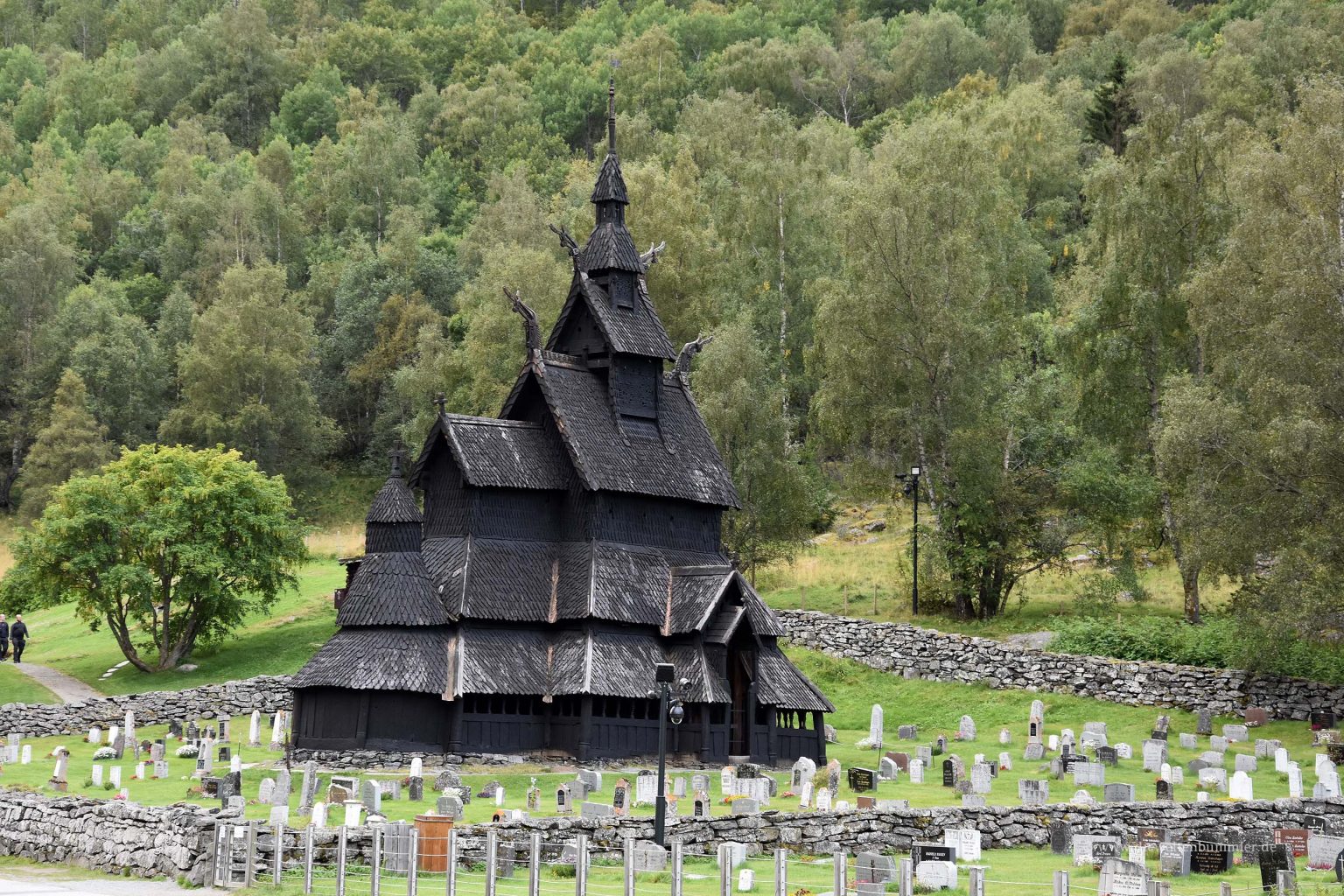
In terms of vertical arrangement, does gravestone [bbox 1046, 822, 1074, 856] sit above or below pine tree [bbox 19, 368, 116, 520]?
below

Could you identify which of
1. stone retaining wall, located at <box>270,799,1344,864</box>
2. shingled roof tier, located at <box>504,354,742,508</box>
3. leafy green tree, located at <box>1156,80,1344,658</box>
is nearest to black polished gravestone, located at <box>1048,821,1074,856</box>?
stone retaining wall, located at <box>270,799,1344,864</box>

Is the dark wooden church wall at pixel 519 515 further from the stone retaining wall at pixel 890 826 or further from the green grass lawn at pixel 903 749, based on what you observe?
the stone retaining wall at pixel 890 826

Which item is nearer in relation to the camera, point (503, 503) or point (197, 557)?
point (503, 503)

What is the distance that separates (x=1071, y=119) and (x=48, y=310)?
2720 inches

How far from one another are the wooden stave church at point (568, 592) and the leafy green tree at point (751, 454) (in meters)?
12.8

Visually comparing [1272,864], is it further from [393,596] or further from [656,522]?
[656,522]

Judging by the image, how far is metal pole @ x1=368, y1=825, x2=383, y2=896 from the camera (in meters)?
24.1

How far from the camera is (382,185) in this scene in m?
124

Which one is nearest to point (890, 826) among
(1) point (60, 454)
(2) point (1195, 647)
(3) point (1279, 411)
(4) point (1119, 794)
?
(4) point (1119, 794)

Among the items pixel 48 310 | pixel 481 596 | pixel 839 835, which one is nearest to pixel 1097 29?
pixel 48 310

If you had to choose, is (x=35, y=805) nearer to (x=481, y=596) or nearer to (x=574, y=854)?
(x=574, y=854)

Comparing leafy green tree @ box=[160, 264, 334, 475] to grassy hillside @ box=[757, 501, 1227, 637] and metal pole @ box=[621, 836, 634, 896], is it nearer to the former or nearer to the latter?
grassy hillside @ box=[757, 501, 1227, 637]

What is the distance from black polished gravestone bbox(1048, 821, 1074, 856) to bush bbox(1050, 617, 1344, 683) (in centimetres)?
1723

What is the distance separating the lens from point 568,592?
45812 mm
